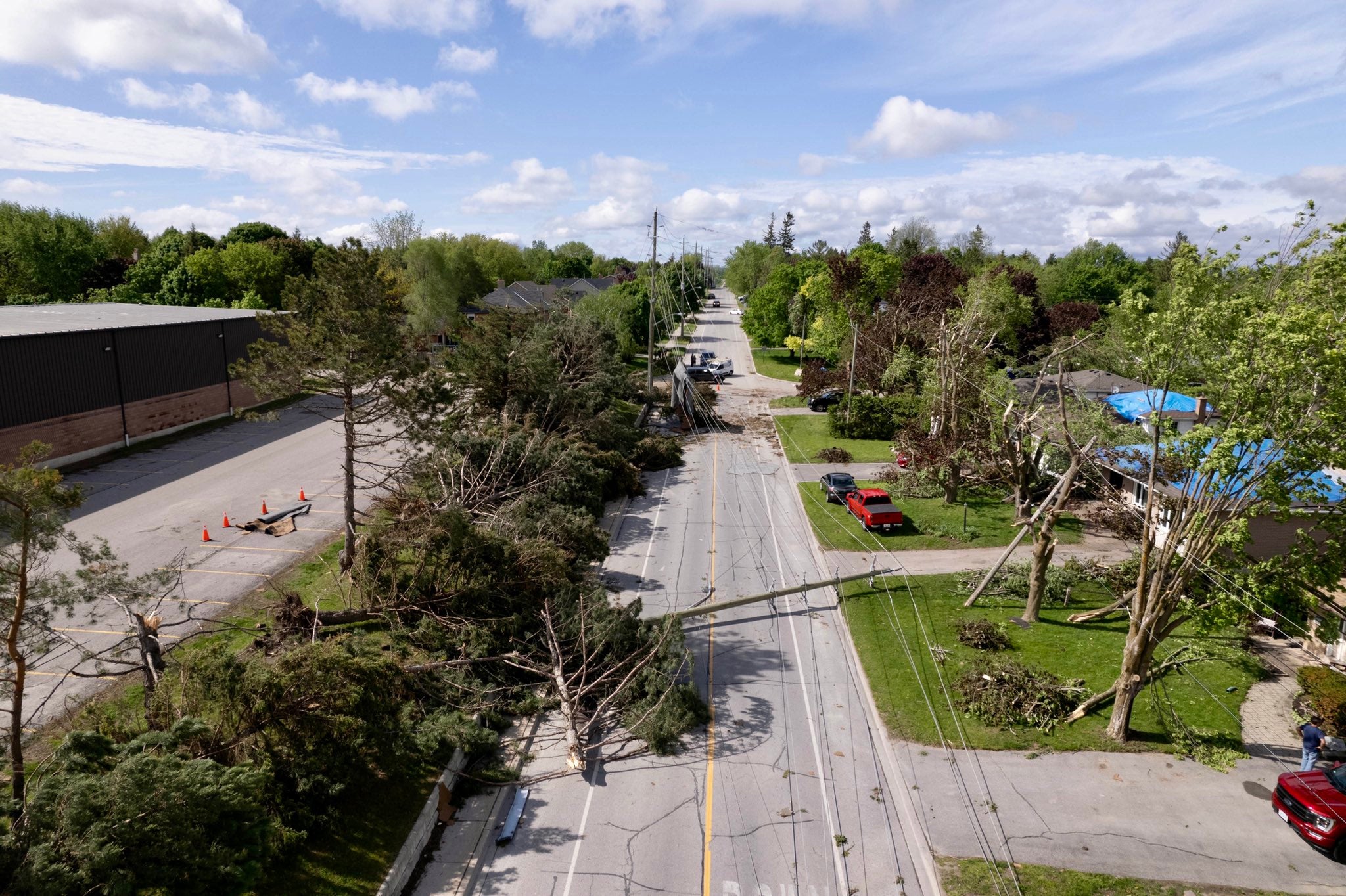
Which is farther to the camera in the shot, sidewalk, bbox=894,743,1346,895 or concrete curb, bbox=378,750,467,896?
sidewalk, bbox=894,743,1346,895

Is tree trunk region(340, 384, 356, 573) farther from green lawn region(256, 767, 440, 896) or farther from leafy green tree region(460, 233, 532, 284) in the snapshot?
leafy green tree region(460, 233, 532, 284)

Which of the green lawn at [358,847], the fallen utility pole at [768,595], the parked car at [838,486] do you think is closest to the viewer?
the green lawn at [358,847]

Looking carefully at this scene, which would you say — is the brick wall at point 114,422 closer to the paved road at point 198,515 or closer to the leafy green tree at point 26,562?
the paved road at point 198,515

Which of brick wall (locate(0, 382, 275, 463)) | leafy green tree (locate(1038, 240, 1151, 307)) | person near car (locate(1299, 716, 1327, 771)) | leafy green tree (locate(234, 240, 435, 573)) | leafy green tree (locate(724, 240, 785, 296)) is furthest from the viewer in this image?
→ leafy green tree (locate(724, 240, 785, 296))

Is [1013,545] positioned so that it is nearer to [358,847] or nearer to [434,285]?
[358,847]

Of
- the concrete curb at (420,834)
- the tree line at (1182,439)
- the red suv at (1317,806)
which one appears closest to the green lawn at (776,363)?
the tree line at (1182,439)

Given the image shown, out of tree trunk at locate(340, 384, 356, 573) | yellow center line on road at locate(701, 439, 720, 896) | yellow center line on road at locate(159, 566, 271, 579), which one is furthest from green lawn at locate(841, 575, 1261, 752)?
yellow center line on road at locate(159, 566, 271, 579)
